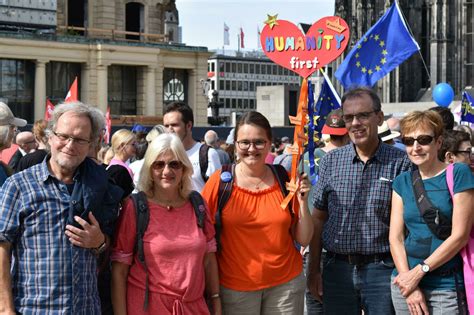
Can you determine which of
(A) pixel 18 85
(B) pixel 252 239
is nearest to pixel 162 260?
(B) pixel 252 239

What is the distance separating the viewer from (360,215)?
5.55 metres

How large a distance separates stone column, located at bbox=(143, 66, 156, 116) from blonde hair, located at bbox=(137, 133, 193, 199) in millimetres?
37625

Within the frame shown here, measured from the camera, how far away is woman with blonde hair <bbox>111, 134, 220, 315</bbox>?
499 cm

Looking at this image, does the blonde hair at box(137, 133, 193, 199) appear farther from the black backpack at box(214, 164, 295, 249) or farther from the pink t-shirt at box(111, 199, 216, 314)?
the black backpack at box(214, 164, 295, 249)

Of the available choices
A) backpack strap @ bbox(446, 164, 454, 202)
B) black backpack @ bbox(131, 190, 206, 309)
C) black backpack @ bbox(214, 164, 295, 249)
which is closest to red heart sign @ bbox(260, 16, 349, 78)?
black backpack @ bbox(214, 164, 295, 249)

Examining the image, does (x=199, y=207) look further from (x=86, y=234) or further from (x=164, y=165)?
(x=86, y=234)

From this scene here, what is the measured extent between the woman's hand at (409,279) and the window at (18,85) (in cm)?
3480

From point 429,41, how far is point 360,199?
36.6 metres

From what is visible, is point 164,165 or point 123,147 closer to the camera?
point 164,165

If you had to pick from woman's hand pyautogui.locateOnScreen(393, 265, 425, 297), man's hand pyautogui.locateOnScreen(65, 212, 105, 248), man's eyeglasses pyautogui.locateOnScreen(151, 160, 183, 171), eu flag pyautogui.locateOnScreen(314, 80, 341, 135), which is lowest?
woman's hand pyautogui.locateOnScreen(393, 265, 425, 297)

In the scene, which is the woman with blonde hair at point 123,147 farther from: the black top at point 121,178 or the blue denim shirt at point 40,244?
the blue denim shirt at point 40,244

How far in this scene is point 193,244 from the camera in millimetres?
5027

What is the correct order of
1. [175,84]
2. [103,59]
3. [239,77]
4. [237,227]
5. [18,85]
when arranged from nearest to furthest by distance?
[237,227] → [18,85] → [103,59] → [175,84] → [239,77]

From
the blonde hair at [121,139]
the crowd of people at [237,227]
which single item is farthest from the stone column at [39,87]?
the crowd of people at [237,227]
